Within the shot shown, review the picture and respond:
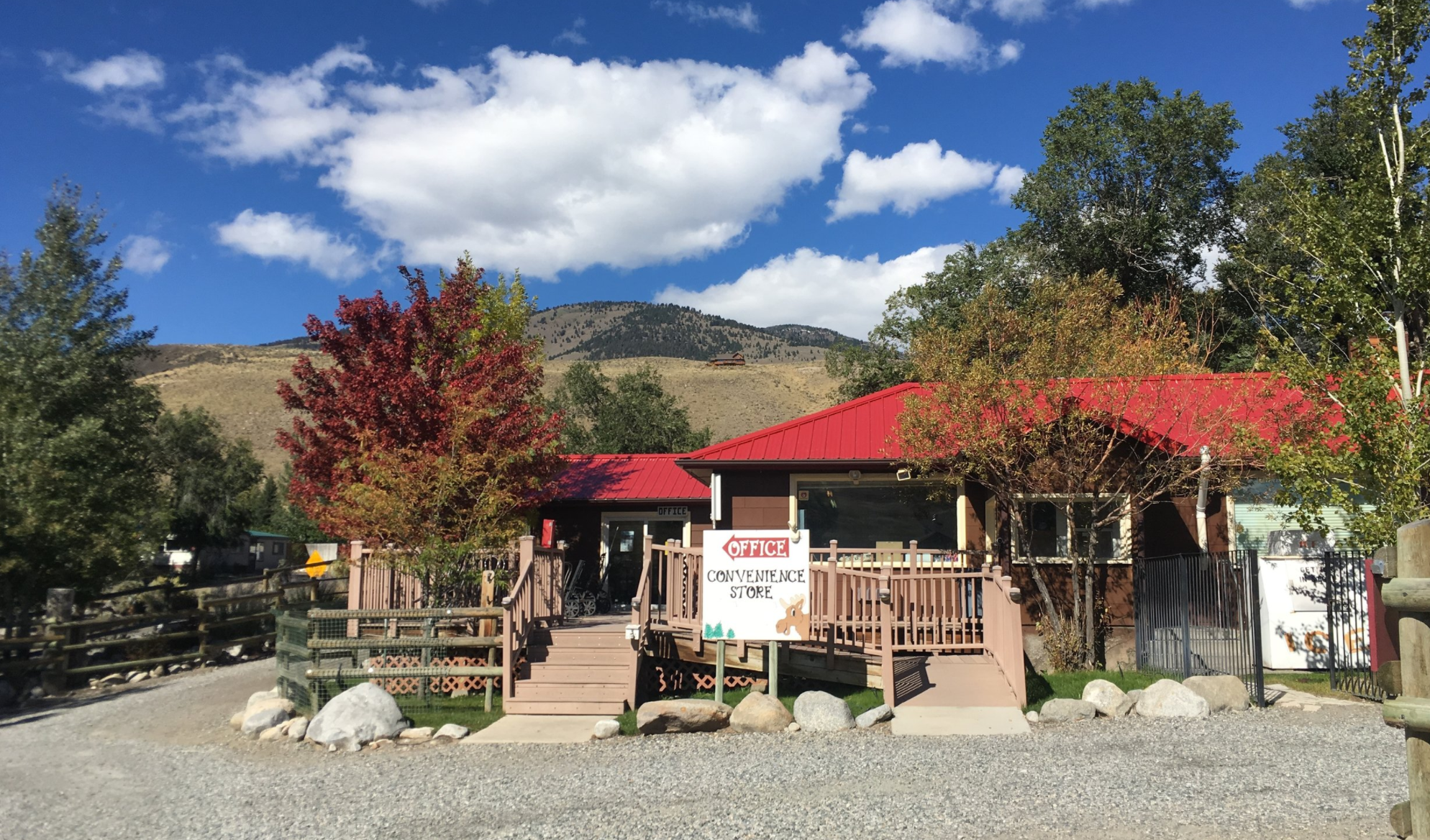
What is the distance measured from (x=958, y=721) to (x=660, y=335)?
13699cm

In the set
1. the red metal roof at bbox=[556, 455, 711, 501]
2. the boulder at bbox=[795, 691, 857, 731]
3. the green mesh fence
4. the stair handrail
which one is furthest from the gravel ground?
the red metal roof at bbox=[556, 455, 711, 501]

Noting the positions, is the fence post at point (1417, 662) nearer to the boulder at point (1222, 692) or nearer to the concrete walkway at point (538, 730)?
the boulder at point (1222, 692)

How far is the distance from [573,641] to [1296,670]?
946 centimetres

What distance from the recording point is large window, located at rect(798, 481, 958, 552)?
15.8 meters

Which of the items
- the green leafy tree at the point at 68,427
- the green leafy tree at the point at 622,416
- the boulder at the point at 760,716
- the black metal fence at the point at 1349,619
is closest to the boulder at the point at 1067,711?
the boulder at the point at 760,716

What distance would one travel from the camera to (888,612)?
11.1 meters

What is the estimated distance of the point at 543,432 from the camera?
17.5 metres

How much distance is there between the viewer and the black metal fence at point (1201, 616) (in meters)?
11.0

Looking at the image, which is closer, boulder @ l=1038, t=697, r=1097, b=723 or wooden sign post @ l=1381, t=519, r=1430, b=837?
wooden sign post @ l=1381, t=519, r=1430, b=837

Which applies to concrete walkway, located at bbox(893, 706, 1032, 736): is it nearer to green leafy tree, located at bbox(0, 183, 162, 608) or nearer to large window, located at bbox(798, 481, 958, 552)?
large window, located at bbox(798, 481, 958, 552)

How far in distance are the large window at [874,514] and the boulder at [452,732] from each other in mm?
7163

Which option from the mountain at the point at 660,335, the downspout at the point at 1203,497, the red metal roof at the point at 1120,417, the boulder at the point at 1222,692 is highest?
the mountain at the point at 660,335

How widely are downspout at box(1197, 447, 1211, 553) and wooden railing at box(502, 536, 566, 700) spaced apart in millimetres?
8925

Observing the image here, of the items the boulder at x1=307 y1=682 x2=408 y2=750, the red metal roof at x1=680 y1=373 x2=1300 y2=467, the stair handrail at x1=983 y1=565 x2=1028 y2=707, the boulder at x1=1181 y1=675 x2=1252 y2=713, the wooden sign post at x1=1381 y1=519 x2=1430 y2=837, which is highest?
the red metal roof at x1=680 y1=373 x2=1300 y2=467
